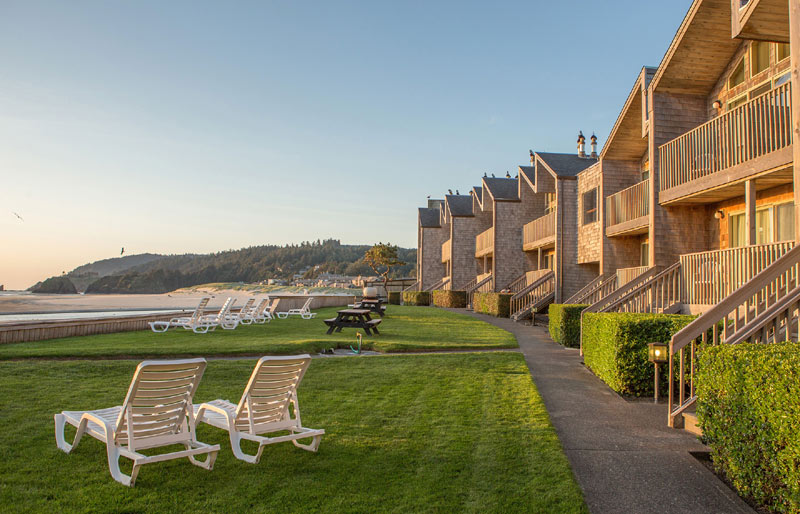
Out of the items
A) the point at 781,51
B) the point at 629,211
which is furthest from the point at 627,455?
the point at 629,211

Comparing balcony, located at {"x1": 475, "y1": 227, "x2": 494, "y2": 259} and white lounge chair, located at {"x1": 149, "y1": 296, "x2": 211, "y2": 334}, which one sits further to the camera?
balcony, located at {"x1": 475, "y1": 227, "x2": 494, "y2": 259}

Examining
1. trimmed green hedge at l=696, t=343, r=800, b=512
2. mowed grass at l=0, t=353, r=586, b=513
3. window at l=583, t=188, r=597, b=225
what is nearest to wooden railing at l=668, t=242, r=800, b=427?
trimmed green hedge at l=696, t=343, r=800, b=512

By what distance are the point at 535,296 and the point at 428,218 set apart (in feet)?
91.9

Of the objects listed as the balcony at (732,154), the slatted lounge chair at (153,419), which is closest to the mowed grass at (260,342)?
the balcony at (732,154)

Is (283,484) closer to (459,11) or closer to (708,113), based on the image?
(708,113)

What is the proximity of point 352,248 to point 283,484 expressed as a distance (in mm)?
103299

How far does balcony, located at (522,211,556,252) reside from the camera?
970 inches

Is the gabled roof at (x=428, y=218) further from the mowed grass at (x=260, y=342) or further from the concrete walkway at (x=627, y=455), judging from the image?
the concrete walkway at (x=627, y=455)

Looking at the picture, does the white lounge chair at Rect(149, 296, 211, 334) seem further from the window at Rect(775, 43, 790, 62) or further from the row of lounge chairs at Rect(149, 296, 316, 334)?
the window at Rect(775, 43, 790, 62)

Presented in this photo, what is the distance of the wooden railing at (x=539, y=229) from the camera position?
80.9ft

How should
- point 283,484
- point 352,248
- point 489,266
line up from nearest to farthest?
point 283,484, point 489,266, point 352,248

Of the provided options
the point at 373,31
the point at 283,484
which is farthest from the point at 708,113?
the point at 283,484

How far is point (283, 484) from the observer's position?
4.84m

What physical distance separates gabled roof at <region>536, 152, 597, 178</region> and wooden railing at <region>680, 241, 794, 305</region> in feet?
34.0
